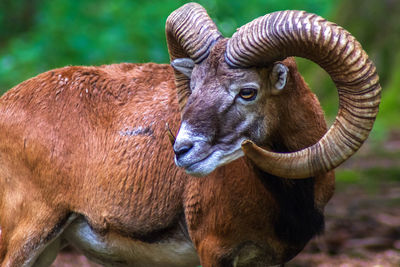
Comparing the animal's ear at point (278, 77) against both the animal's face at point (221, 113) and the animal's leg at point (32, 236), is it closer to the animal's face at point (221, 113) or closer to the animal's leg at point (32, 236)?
the animal's face at point (221, 113)

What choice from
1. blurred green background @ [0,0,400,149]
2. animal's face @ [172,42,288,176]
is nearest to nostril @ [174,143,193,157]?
animal's face @ [172,42,288,176]

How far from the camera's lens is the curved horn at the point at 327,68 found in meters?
5.42

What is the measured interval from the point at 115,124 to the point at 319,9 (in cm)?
1770

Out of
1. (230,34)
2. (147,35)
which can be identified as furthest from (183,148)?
(147,35)

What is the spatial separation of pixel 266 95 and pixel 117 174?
1788mm

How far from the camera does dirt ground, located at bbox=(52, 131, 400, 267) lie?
899cm

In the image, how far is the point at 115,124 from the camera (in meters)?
6.96

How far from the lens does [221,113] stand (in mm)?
5637

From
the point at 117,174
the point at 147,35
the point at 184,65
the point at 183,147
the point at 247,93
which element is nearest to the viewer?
the point at 183,147

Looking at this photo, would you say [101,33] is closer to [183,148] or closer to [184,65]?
[184,65]

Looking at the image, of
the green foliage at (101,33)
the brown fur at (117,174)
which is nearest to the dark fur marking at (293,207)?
the brown fur at (117,174)

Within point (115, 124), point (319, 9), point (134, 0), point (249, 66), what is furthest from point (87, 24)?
point (249, 66)

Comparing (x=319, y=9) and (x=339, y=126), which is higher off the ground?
(x=339, y=126)

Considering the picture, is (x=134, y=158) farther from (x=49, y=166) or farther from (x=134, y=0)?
(x=134, y=0)
